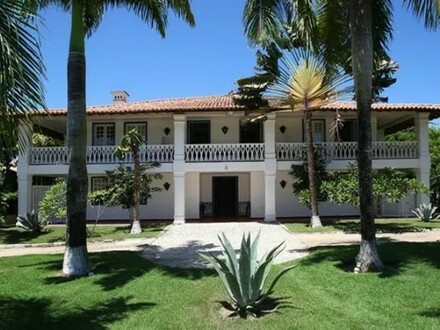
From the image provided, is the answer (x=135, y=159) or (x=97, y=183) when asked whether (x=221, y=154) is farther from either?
(x=97, y=183)

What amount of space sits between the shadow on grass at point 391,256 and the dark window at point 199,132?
1220 cm

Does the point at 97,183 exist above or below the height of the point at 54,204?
above

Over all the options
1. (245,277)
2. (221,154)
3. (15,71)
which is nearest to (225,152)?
(221,154)

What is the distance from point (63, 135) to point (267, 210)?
13.8m

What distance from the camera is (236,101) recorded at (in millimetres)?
19422

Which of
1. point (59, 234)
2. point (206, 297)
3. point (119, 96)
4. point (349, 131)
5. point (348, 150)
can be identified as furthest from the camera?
point (119, 96)

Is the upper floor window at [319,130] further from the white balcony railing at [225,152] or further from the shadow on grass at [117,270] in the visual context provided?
the shadow on grass at [117,270]

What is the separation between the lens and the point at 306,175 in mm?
20312

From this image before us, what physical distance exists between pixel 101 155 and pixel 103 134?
214 centimetres

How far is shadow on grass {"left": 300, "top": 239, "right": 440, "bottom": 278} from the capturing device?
9572mm

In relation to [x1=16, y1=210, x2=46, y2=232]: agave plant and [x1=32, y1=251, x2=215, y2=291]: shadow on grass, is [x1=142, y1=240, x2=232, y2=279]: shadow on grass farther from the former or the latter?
[x1=16, y1=210, x2=46, y2=232]: agave plant

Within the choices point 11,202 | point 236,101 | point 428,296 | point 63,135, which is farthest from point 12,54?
point 63,135

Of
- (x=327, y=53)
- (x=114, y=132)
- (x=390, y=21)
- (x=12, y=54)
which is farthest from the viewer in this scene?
(x=114, y=132)

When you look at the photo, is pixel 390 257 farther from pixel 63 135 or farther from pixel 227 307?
pixel 63 135
